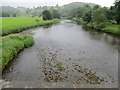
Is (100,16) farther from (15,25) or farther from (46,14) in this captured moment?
(46,14)

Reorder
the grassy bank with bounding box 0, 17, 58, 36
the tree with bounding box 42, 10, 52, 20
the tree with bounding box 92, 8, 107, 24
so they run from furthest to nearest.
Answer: the tree with bounding box 42, 10, 52, 20
the tree with bounding box 92, 8, 107, 24
the grassy bank with bounding box 0, 17, 58, 36

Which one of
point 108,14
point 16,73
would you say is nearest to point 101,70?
point 16,73

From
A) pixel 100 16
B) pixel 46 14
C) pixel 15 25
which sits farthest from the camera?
pixel 46 14

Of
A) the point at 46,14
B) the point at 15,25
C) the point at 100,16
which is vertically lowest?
the point at 15,25

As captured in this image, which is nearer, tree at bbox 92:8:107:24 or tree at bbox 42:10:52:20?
tree at bbox 92:8:107:24

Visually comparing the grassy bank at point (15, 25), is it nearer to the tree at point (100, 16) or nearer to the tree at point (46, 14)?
the tree at point (46, 14)

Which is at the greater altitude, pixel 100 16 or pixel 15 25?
pixel 100 16

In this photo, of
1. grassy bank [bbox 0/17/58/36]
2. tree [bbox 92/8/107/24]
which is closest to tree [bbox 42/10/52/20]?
grassy bank [bbox 0/17/58/36]

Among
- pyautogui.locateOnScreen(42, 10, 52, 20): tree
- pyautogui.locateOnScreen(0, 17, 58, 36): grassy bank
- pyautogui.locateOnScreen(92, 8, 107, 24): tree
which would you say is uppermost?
pyautogui.locateOnScreen(42, 10, 52, 20): tree

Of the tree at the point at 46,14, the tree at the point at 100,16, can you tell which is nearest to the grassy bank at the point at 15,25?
the tree at the point at 46,14

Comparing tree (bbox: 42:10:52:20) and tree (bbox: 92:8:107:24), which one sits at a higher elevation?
tree (bbox: 42:10:52:20)

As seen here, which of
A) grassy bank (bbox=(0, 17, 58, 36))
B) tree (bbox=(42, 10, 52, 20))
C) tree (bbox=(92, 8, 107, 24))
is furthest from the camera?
tree (bbox=(42, 10, 52, 20))

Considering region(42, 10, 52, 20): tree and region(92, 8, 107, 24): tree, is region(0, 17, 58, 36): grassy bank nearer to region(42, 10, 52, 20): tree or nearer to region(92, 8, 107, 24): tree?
region(42, 10, 52, 20): tree

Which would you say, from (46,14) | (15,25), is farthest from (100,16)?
(46,14)
